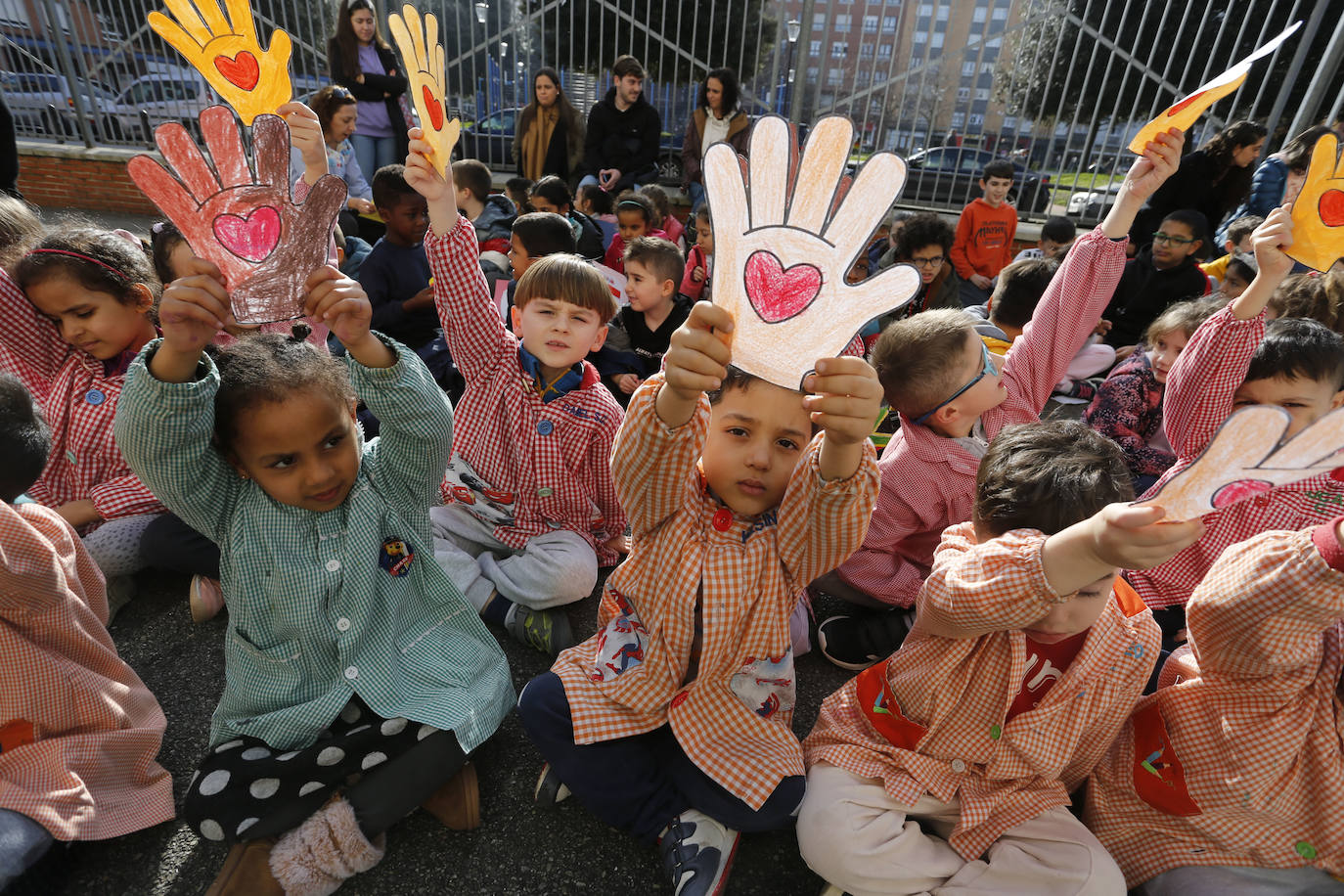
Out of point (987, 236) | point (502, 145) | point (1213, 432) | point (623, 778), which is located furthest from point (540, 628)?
point (502, 145)

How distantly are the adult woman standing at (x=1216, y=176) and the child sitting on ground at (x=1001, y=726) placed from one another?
4546 mm

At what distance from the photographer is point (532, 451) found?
7.17 feet

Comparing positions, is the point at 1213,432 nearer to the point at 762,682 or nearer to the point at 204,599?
the point at 762,682

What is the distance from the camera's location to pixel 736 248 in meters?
1.19

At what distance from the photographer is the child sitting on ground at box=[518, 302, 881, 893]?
51.3 inches

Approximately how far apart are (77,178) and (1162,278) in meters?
9.27

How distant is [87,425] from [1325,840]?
2984 millimetres

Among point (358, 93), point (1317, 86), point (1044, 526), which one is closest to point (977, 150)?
point (1317, 86)

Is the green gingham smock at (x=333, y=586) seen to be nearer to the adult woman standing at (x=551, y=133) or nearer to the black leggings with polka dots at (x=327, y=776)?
the black leggings with polka dots at (x=327, y=776)

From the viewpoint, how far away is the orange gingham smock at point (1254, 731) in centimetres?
116

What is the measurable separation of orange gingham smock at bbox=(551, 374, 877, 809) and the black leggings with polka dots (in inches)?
12.6

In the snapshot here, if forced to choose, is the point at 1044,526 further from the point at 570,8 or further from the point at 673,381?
the point at 570,8

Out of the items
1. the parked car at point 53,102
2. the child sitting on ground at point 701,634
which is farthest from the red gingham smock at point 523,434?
the parked car at point 53,102

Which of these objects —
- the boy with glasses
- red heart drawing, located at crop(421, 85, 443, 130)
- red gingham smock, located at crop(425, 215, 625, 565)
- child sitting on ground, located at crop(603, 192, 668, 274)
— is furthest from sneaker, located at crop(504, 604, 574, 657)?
the boy with glasses
